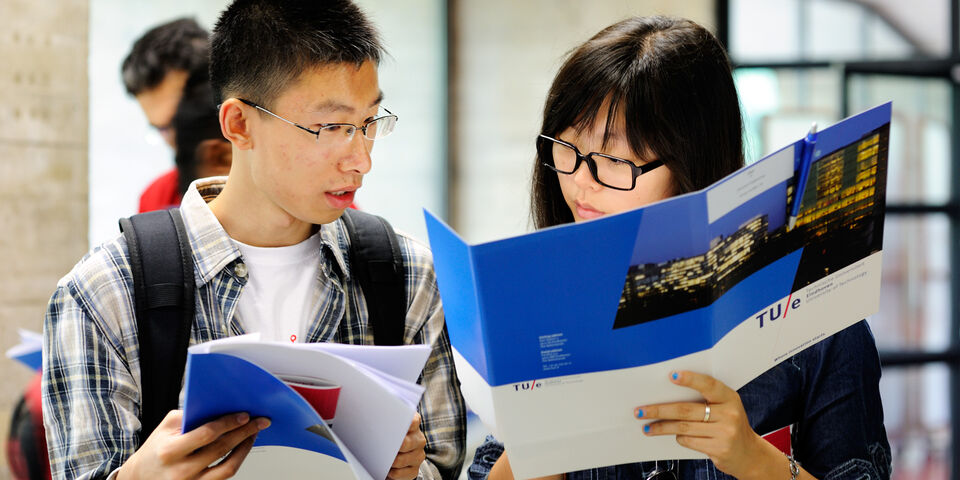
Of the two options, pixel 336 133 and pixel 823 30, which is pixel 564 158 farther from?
pixel 823 30

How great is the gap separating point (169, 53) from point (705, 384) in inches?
84.0

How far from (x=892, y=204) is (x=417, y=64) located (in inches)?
115

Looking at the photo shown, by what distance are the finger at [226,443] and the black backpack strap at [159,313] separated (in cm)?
24

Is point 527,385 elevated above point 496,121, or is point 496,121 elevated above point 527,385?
point 496,121

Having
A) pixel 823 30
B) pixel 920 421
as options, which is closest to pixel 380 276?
pixel 823 30

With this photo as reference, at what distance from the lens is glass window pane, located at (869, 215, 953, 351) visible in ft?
15.6

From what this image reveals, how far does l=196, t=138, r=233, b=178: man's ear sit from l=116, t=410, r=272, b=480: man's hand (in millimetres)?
1401

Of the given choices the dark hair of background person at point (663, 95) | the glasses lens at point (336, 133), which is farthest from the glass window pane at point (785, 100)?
the glasses lens at point (336, 133)

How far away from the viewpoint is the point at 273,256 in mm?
1497

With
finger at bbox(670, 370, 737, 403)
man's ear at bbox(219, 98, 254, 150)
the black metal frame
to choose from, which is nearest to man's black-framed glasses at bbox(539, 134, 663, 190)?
finger at bbox(670, 370, 737, 403)

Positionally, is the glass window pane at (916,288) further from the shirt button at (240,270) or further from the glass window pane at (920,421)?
the shirt button at (240,270)

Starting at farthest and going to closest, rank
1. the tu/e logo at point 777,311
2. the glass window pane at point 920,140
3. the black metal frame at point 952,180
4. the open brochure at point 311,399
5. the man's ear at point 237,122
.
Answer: the glass window pane at point 920,140, the black metal frame at point 952,180, the man's ear at point 237,122, the tu/e logo at point 777,311, the open brochure at point 311,399

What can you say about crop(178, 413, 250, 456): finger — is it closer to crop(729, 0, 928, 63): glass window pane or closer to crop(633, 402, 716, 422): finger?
crop(633, 402, 716, 422): finger

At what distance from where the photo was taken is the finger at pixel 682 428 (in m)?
1.12
